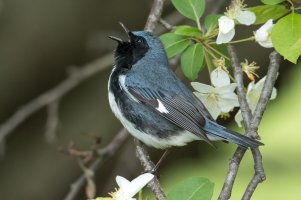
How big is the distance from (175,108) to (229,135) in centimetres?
36

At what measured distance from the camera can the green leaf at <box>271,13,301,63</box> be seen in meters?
2.44

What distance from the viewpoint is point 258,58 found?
5.62m

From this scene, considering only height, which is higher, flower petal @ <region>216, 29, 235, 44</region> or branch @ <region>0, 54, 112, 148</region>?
branch @ <region>0, 54, 112, 148</region>

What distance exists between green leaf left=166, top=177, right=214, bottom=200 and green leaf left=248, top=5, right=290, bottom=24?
853 mm

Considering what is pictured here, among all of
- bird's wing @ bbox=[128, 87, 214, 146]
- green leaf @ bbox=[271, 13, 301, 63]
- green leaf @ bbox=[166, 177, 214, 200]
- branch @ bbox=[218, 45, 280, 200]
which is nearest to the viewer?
green leaf @ bbox=[166, 177, 214, 200]

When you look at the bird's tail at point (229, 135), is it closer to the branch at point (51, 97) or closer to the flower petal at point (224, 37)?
the flower petal at point (224, 37)

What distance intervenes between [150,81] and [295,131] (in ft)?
3.99

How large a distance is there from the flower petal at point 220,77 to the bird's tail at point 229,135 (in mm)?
225

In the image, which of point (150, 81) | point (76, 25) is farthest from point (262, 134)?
point (76, 25)

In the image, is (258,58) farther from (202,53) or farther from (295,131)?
(202,53)

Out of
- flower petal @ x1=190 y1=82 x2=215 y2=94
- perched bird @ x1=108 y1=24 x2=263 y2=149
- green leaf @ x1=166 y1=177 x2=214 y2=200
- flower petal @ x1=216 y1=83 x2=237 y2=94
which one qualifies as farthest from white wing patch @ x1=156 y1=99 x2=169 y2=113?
green leaf @ x1=166 y1=177 x2=214 y2=200

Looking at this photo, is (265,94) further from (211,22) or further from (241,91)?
(211,22)

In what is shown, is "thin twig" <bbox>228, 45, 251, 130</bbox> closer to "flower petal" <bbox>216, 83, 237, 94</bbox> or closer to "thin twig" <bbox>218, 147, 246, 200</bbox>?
"flower petal" <bbox>216, 83, 237, 94</bbox>

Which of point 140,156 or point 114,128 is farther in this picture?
point 114,128
